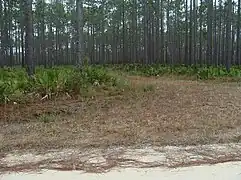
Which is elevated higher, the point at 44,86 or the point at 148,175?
the point at 44,86

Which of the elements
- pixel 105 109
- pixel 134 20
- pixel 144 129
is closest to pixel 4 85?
pixel 105 109

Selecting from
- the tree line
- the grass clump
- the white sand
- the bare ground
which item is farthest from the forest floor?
the tree line

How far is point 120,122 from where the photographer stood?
7.96 metres

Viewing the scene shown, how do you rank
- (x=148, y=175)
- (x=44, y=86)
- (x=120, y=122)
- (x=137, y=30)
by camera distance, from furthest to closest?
(x=137, y=30)
(x=44, y=86)
(x=120, y=122)
(x=148, y=175)

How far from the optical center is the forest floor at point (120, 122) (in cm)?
621

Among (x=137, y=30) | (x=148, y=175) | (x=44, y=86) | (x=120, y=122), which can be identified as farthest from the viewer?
(x=137, y=30)

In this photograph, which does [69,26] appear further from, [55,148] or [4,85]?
[55,148]

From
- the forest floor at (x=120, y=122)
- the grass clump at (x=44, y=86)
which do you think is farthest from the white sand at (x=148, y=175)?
the grass clump at (x=44, y=86)

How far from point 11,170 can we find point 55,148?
1132 mm

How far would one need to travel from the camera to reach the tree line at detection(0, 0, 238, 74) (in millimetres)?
32344

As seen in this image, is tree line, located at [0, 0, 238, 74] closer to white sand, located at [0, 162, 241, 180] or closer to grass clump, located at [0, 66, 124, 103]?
grass clump, located at [0, 66, 124, 103]

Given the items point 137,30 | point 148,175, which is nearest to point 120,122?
point 148,175

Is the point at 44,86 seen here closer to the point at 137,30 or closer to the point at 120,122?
the point at 120,122

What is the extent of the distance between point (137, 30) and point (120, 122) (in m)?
38.0
